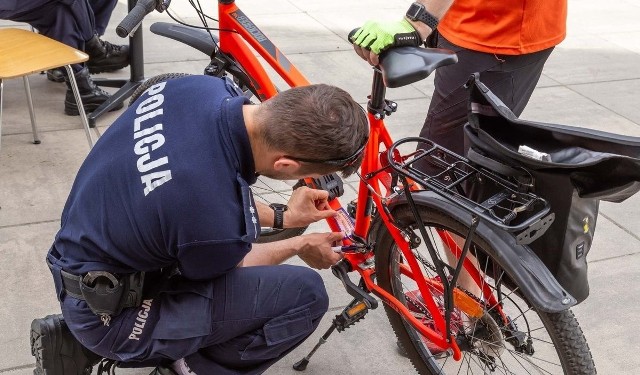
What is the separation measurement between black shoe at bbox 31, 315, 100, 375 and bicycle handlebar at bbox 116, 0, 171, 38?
110 centimetres

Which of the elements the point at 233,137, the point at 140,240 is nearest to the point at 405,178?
the point at 233,137

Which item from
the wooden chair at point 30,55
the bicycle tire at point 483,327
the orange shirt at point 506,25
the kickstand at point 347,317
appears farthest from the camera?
the wooden chair at point 30,55

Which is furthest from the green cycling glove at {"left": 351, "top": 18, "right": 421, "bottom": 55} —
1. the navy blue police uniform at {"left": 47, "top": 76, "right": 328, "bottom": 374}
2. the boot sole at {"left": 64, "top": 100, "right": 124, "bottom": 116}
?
the boot sole at {"left": 64, "top": 100, "right": 124, "bottom": 116}

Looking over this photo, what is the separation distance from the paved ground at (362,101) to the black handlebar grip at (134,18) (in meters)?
1.11

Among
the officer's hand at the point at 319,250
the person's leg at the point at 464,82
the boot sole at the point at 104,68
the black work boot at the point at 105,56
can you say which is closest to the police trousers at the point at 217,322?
the officer's hand at the point at 319,250

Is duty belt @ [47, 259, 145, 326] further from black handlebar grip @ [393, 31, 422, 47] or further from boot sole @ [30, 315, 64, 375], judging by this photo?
black handlebar grip @ [393, 31, 422, 47]

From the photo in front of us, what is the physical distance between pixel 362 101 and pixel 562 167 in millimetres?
3259

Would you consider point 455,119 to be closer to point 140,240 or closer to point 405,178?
point 405,178

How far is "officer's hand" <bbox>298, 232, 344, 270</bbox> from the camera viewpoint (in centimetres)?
291

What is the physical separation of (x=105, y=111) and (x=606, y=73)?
3.55 metres

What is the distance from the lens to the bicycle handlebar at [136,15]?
328 centimetres

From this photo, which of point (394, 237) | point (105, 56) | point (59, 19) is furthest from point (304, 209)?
point (105, 56)

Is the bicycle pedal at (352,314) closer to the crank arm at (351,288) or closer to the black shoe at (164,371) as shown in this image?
the crank arm at (351,288)

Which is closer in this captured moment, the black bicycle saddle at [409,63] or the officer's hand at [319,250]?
the black bicycle saddle at [409,63]
